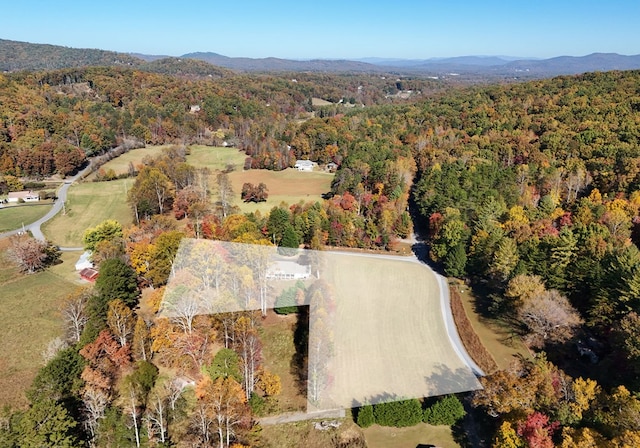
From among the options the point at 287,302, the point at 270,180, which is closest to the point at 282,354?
the point at 287,302

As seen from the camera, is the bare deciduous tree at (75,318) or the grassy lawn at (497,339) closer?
the bare deciduous tree at (75,318)

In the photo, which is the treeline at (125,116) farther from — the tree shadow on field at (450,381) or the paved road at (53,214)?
the tree shadow on field at (450,381)

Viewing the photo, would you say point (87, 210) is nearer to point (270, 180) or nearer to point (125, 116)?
point (270, 180)

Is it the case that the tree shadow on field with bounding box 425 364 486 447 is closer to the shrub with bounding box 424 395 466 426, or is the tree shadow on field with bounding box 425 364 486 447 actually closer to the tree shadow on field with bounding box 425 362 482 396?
the tree shadow on field with bounding box 425 362 482 396

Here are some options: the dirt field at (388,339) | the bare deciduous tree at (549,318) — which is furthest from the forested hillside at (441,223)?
the dirt field at (388,339)

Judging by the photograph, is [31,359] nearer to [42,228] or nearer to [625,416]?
[42,228]

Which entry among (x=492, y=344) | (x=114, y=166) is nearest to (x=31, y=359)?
(x=492, y=344)

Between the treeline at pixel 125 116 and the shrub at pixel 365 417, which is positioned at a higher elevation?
the treeline at pixel 125 116
